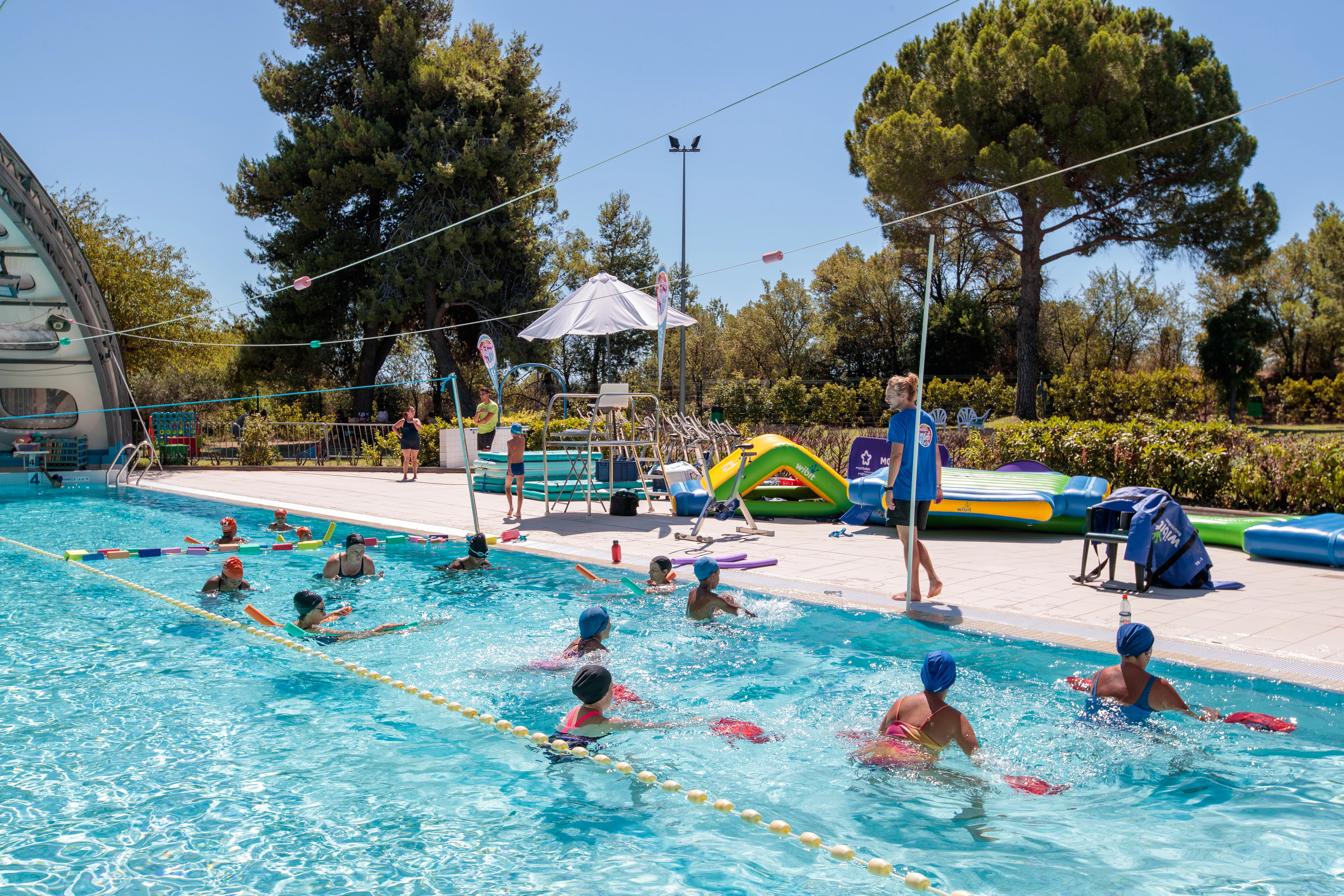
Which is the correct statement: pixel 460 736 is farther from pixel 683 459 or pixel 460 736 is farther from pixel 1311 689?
pixel 683 459

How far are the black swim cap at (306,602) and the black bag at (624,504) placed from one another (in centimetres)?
576

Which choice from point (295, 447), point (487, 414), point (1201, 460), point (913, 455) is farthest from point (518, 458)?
point (295, 447)

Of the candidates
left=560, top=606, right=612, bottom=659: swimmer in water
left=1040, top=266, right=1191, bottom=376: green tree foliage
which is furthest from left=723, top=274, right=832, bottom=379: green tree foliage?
left=560, top=606, right=612, bottom=659: swimmer in water

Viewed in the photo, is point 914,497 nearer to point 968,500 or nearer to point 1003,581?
point 1003,581

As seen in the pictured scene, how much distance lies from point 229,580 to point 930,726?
6.74 meters

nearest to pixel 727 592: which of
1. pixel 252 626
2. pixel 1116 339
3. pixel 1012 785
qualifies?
pixel 1012 785

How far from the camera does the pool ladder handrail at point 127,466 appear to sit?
18.9 metres

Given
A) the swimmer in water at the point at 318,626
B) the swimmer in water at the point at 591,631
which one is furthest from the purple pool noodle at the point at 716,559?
the swimmer in water at the point at 318,626

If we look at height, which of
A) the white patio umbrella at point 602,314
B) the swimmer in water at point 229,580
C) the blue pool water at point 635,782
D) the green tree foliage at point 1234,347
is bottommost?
the blue pool water at point 635,782

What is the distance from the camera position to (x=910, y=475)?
6656 mm

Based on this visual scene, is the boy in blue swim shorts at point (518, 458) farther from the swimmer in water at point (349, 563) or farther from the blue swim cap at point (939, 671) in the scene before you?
the blue swim cap at point (939, 671)

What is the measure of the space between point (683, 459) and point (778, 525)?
16.0ft

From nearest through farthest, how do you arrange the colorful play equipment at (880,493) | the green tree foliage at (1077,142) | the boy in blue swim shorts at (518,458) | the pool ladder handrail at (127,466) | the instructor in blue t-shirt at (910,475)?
the instructor in blue t-shirt at (910,475) < the colorful play equipment at (880,493) < the boy in blue swim shorts at (518,458) < the pool ladder handrail at (127,466) < the green tree foliage at (1077,142)

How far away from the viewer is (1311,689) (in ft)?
14.7
